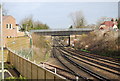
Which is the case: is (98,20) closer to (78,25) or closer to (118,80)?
(78,25)

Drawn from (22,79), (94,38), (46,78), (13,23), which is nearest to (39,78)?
(46,78)

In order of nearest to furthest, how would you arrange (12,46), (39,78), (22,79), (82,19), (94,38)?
1. (39,78)
2. (22,79)
3. (12,46)
4. (94,38)
5. (82,19)

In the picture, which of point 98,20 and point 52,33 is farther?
point 98,20

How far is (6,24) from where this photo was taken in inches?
1859

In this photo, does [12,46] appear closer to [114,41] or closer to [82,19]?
[114,41]

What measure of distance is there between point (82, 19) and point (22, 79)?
65.4m

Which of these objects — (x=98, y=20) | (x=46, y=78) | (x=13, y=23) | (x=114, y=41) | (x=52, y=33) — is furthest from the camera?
(x=98, y=20)

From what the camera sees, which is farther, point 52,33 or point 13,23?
point 52,33

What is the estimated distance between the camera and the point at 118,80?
13.0 metres

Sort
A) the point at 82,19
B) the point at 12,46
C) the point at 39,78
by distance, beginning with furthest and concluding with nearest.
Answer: the point at 82,19 → the point at 12,46 → the point at 39,78

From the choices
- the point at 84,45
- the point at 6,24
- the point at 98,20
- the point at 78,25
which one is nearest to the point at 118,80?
the point at 84,45

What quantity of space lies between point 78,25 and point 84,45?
3049 cm

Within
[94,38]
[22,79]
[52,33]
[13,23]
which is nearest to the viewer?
[22,79]

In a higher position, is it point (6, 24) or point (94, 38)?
point (6, 24)
